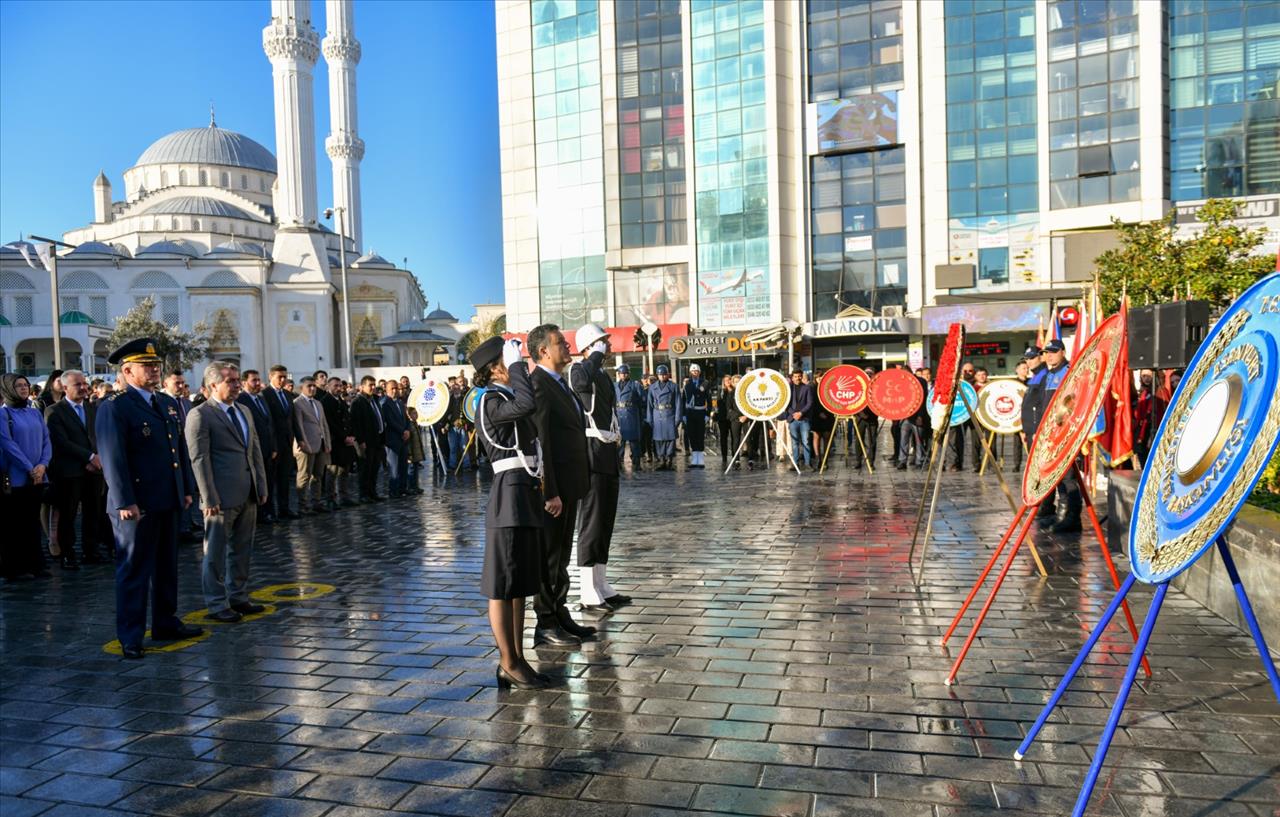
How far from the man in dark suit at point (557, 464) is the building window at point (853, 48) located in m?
38.4

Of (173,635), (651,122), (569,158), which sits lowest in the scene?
(173,635)

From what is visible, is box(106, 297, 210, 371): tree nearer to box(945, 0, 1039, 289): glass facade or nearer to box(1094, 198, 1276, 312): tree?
box(945, 0, 1039, 289): glass facade

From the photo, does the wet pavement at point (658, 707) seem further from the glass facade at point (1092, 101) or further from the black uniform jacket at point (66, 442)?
the glass facade at point (1092, 101)

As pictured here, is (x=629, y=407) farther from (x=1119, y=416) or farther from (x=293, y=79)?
(x=293, y=79)

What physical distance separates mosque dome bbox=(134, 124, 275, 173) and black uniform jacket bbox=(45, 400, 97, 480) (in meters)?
111

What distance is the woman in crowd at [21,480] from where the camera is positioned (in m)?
8.81

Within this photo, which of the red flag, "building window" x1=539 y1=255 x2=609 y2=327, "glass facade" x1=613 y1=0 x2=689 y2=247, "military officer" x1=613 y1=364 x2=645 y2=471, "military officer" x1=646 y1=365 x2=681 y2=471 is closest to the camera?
the red flag

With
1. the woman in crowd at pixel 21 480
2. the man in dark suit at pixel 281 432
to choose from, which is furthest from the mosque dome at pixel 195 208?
the woman in crowd at pixel 21 480

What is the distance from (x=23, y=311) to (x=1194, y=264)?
10079cm

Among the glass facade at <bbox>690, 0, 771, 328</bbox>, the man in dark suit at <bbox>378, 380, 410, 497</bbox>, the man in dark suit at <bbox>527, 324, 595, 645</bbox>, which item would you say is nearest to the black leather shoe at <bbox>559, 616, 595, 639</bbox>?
the man in dark suit at <bbox>527, 324, 595, 645</bbox>

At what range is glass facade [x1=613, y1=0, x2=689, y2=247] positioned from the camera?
4331 cm

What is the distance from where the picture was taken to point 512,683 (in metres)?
5.00

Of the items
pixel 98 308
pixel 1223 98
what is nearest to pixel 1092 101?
pixel 1223 98

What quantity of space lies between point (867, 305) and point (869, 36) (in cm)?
1191
